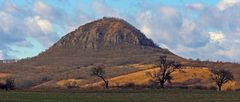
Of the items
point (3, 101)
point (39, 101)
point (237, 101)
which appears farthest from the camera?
point (237, 101)

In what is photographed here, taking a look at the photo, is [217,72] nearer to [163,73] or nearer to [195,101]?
[163,73]

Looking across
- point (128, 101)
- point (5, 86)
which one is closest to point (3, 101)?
point (128, 101)

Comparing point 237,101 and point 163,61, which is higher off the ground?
point 163,61

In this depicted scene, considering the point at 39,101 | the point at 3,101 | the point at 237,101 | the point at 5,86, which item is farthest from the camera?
the point at 5,86

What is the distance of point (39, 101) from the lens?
78.8 metres

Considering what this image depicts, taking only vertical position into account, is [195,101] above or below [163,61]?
below

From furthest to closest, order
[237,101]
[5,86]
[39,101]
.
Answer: [5,86] < [237,101] < [39,101]

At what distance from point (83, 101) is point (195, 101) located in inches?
602

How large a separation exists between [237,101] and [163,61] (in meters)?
70.7

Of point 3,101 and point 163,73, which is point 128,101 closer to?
point 3,101

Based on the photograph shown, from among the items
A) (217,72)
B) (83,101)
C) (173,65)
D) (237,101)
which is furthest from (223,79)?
(83,101)

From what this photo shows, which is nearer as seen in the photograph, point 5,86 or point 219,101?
point 219,101

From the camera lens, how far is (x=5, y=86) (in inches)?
6038

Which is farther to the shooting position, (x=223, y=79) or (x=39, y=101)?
(x=223, y=79)
